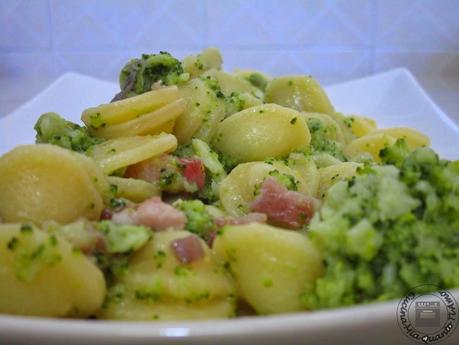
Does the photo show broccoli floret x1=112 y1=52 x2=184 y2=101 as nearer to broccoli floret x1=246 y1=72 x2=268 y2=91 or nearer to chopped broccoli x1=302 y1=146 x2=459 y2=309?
broccoli floret x1=246 y1=72 x2=268 y2=91

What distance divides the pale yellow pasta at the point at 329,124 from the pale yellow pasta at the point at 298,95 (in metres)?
0.05

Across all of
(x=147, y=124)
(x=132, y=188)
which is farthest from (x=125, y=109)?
(x=132, y=188)

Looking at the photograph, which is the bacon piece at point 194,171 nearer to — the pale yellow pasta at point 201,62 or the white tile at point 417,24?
the pale yellow pasta at point 201,62

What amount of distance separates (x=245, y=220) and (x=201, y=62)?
0.61m

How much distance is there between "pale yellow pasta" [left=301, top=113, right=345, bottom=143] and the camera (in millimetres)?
1458

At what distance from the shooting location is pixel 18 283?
81 centimetres

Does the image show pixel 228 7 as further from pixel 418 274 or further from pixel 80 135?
pixel 418 274

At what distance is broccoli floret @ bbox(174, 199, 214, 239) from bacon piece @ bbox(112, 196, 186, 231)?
0.01 meters

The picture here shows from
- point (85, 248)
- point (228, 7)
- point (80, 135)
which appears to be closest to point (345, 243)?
point (85, 248)

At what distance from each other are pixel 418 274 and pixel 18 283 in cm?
52

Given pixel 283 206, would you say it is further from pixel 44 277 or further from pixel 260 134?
pixel 44 277

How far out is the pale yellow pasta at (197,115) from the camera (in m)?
1.27

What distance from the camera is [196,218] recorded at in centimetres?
99

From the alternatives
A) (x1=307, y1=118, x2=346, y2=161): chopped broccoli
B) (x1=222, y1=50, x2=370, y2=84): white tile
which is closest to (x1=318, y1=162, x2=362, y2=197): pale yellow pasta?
(x1=307, y1=118, x2=346, y2=161): chopped broccoli
